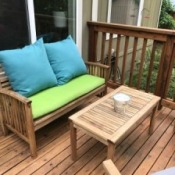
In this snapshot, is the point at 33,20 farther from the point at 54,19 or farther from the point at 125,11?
the point at 125,11

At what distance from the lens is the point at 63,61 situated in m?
2.45

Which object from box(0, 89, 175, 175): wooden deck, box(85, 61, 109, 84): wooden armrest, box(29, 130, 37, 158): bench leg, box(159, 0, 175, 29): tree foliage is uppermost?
box(159, 0, 175, 29): tree foliage

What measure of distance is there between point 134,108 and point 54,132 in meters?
0.99

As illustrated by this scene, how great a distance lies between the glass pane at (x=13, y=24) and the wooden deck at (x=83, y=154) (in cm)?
110

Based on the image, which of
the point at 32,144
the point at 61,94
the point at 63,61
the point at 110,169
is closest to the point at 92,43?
the point at 63,61

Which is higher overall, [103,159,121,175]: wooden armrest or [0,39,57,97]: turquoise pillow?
[0,39,57,97]: turquoise pillow

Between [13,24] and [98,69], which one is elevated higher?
[13,24]

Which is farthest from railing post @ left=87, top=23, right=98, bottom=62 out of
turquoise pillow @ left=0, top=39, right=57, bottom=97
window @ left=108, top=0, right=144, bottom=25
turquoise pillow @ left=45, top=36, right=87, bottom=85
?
turquoise pillow @ left=0, top=39, right=57, bottom=97

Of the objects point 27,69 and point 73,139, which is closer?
point 73,139

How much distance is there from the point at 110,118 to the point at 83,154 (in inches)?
20.8

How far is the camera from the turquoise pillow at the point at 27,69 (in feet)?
6.45

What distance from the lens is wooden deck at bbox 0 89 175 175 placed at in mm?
1791

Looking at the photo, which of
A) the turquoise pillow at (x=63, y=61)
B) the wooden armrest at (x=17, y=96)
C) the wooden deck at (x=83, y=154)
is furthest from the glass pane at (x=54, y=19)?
the wooden deck at (x=83, y=154)

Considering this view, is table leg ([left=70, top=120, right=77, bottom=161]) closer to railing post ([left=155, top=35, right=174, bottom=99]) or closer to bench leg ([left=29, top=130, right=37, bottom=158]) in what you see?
bench leg ([left=29, top=130, right=37, bottom=158])
